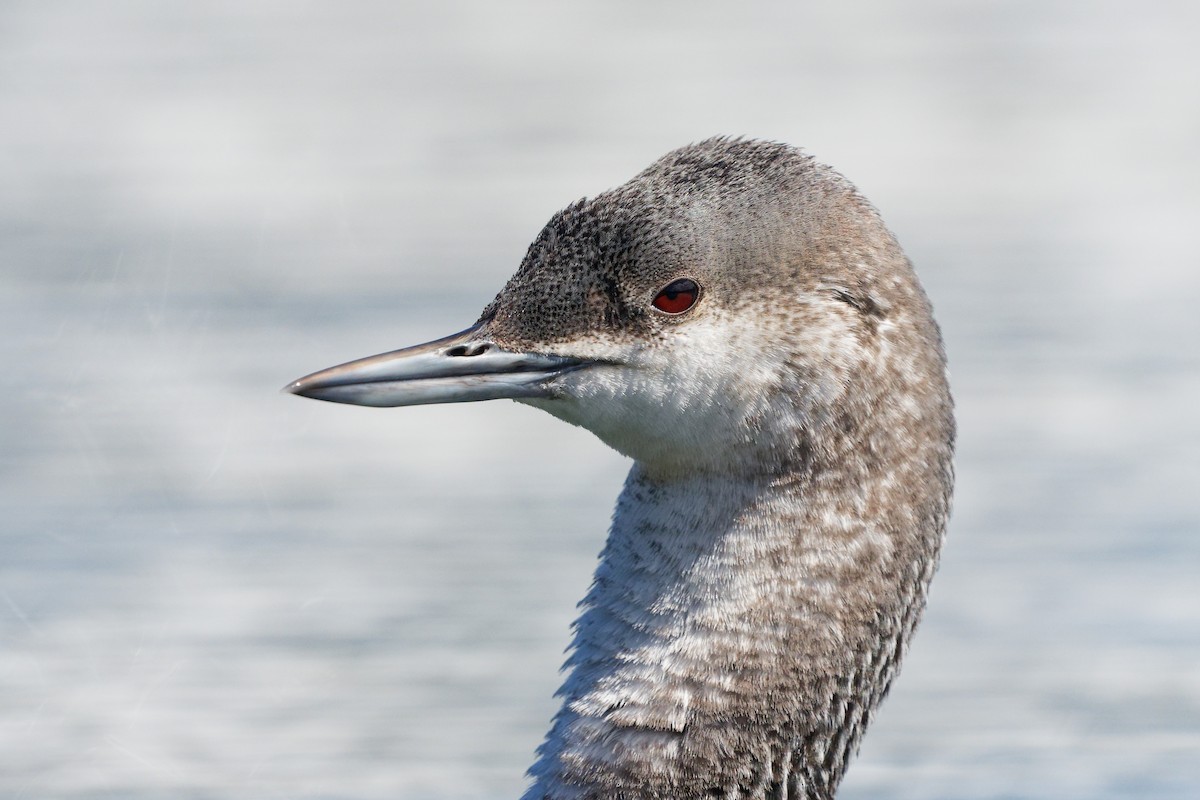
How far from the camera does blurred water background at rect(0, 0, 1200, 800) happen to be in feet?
21.6

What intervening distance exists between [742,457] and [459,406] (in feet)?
15.3

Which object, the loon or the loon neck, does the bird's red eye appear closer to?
the loon

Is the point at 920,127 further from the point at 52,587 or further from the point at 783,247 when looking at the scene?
the point at 783,247

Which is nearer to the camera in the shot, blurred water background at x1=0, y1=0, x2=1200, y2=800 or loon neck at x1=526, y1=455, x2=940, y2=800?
loon neck at x1=526, y1=455, x2=940, y2=800

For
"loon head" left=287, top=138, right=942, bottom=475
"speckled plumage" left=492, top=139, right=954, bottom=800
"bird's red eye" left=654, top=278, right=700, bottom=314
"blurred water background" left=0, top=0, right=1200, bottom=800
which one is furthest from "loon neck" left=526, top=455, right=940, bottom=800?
"blurred water background" left=0, top=0, right=1200, bottom=800

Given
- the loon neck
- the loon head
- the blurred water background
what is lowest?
the loon neck

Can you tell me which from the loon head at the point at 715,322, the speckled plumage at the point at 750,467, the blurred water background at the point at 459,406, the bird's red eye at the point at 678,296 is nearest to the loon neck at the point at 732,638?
the speckled plumage at the point at 750,467

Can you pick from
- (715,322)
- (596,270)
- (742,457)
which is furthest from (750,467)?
(596,270)

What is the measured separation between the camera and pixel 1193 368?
8.67 metres

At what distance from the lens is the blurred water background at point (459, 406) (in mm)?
6574

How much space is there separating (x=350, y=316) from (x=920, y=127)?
3.74m

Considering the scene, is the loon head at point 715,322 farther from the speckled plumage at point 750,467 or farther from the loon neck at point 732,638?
the loon neck at point 732,638

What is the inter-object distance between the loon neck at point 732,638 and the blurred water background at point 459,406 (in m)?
2.20

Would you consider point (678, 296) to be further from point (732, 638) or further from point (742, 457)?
point (732, 638)
